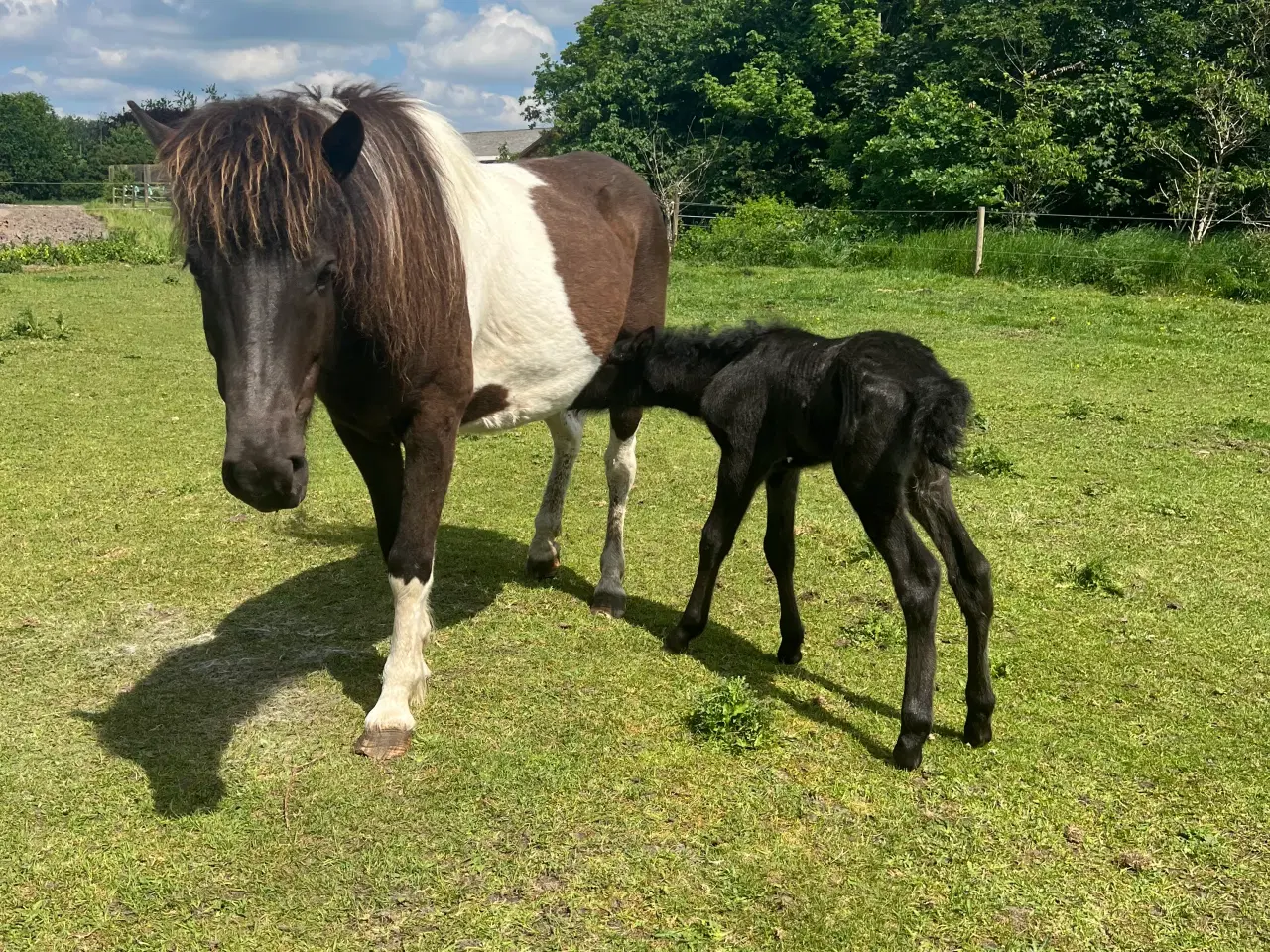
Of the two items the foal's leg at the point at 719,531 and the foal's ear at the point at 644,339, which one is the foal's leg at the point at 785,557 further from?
the foal's ear at the point at 644,339

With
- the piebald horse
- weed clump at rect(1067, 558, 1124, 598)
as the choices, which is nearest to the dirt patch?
the piebald horse

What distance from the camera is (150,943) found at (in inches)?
96.2

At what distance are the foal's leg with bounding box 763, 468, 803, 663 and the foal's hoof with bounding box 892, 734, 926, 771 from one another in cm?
88

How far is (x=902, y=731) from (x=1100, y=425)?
576cm

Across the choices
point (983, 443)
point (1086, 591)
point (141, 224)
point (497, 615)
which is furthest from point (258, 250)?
point (141, 224)

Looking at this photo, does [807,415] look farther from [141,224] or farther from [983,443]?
[141,224]

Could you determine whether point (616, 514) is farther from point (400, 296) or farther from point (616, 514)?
point (400, 296)

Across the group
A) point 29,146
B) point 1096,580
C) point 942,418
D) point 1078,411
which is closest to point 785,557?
point 942,418

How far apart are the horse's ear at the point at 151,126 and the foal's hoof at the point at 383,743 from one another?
2.13 meters

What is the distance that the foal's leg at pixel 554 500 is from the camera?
510cm

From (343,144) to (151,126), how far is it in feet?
2.26

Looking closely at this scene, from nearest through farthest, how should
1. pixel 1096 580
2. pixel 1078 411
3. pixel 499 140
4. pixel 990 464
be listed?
pixel 1096 580
pixel 990 464
pixel 1078 411
pixel 499 140

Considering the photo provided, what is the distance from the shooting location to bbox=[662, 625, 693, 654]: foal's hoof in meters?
4.20

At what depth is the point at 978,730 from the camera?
11.3 ft
